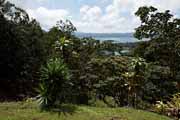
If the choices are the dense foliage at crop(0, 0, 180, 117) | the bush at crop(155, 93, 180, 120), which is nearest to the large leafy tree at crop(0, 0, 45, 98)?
the dense foliage at crop(0, 0, 180, 117)

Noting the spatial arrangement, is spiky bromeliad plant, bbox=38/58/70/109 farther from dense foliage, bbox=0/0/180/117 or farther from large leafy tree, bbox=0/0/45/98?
large leafy tree, bbox=0/0/45/98

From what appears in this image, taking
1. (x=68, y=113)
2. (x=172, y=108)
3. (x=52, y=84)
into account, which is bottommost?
(x=172, y=108)

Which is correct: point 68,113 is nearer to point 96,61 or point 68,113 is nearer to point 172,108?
point 172,108

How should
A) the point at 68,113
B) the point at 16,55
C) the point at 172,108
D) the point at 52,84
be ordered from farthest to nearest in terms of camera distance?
the point at 16,55 < the point at 172,108 < the point at 52,84 < the point at 68,113

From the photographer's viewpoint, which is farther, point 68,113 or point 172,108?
point 172,108

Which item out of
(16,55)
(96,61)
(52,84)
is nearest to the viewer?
(52,84)

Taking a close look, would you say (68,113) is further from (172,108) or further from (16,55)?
(16,55)

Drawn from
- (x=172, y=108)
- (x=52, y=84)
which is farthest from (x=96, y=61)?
(x=52, y=84)

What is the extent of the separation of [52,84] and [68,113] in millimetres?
1463

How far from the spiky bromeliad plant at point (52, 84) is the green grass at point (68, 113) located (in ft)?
1.59

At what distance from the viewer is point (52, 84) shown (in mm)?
16000

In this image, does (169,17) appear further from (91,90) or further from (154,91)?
(91,90)

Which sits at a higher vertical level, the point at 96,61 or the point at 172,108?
the point at 96,61

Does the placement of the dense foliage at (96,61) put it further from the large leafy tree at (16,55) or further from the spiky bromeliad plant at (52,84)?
the spiky bromeliad plant at (52,84)
